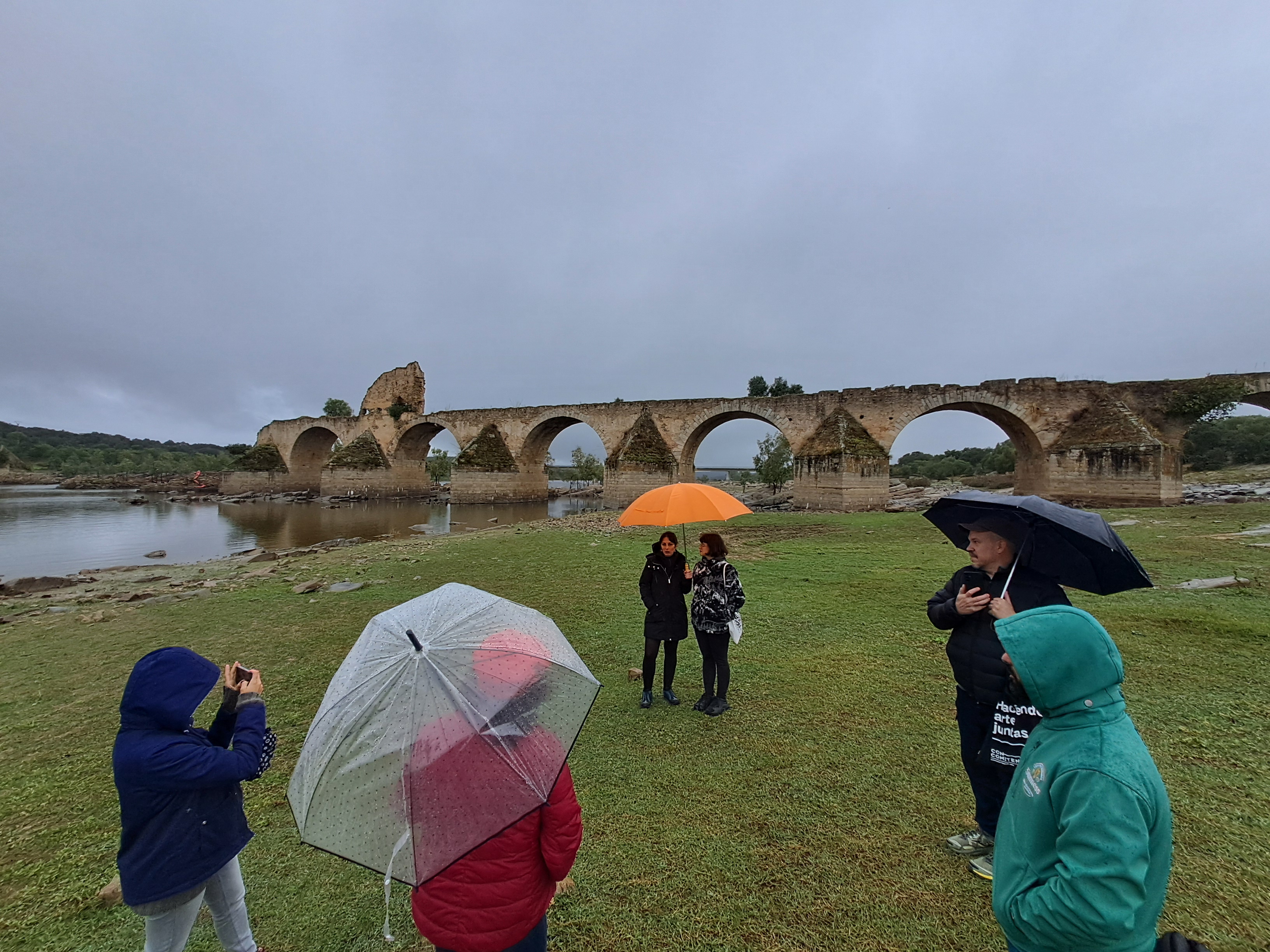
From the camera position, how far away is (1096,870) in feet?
3.30

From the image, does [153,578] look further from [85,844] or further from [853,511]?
[853,511]

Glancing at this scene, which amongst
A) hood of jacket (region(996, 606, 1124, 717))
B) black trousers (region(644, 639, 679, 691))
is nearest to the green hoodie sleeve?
hood of jacket (region(996, 606, 1124, 717))

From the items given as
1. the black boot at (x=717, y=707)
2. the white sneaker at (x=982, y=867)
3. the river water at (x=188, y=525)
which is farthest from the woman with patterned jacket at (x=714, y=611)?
the river water at (x=188, y=525)

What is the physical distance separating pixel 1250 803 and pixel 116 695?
707cm

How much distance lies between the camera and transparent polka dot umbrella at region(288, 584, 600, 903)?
45.9 inches

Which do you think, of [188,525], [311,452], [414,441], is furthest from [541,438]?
[311,452]

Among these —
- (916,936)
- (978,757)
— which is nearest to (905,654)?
(978,757)

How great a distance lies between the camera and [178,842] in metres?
1.54

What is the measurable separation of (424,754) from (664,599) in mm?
2505

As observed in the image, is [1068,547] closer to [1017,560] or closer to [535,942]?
[1017,560]

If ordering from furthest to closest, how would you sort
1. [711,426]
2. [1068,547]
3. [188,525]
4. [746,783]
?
[711,426] → [188,525] → [746,783] → [1068,547]

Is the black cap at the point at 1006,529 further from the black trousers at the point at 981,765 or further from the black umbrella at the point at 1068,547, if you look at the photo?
the black trousers at the point at 981,765

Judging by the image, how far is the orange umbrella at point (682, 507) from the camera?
11.3 feet

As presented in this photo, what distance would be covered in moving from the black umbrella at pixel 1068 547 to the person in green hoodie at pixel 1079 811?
3.18ft
